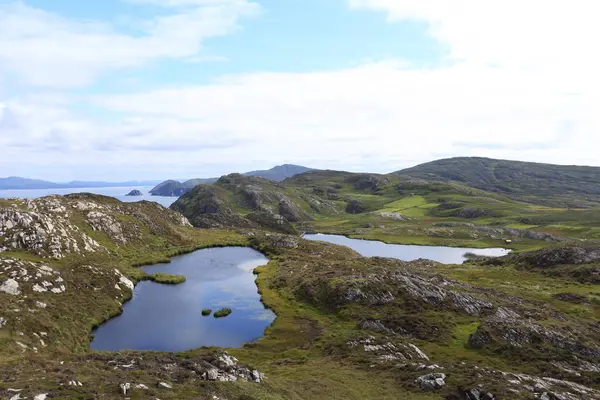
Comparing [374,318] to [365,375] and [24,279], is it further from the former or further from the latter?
[24,279]

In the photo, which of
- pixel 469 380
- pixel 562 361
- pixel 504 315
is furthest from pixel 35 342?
pixel 504 315

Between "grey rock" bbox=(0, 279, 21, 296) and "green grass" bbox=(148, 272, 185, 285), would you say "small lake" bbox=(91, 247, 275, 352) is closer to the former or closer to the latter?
"green grass" bbox=(148, 272, 185, 285)

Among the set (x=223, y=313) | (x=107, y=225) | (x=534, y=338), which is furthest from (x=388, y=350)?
(x=107, y=225)

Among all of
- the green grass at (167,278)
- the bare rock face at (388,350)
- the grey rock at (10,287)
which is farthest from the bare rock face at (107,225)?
the bare rock face at (388,350)

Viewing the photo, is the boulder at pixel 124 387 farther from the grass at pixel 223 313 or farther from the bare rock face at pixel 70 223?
the bare rock face at pixel 70 223

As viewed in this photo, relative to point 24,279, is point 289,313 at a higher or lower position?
lower

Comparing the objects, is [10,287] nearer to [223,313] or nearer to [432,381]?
[223,313]
